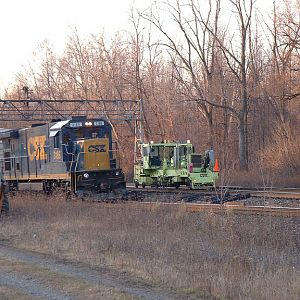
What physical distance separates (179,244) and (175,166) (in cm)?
1681

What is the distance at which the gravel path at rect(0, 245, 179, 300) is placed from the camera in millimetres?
7648

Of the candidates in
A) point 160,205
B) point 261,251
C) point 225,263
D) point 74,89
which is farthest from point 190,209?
point 74,89

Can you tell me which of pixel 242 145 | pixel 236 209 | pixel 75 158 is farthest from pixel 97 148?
pixel 242 145

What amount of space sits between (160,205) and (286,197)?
4.90 metres

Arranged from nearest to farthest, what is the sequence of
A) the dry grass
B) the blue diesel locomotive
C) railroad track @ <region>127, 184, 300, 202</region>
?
the dry grass → railroad track @ <region>127, 184, 300, 202</region> → the blue diesel locomotive

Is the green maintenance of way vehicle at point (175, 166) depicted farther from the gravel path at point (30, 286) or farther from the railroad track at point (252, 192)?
the gravel path at point (30, 286)

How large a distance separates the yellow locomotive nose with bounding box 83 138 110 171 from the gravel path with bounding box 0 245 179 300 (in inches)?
417

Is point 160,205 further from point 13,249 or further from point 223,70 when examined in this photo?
point 223,70

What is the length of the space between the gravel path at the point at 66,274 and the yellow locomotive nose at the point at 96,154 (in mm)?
10586

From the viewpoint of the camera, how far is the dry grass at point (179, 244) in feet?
26.3

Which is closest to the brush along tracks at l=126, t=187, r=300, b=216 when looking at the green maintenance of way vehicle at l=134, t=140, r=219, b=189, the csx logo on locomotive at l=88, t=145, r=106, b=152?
the csx logo on locomotive at l=88, t=145, r=106, b=152

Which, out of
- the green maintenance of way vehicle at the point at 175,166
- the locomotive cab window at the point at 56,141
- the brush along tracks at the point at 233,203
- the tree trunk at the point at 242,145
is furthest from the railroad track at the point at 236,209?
the tree trunk at the point at 242,145

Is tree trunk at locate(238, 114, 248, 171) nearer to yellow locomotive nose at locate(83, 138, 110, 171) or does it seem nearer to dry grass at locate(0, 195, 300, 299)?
yellow locomotive nose at locate(83, 138, 110, 171)

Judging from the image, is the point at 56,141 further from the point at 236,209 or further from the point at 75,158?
the point at 236,209
